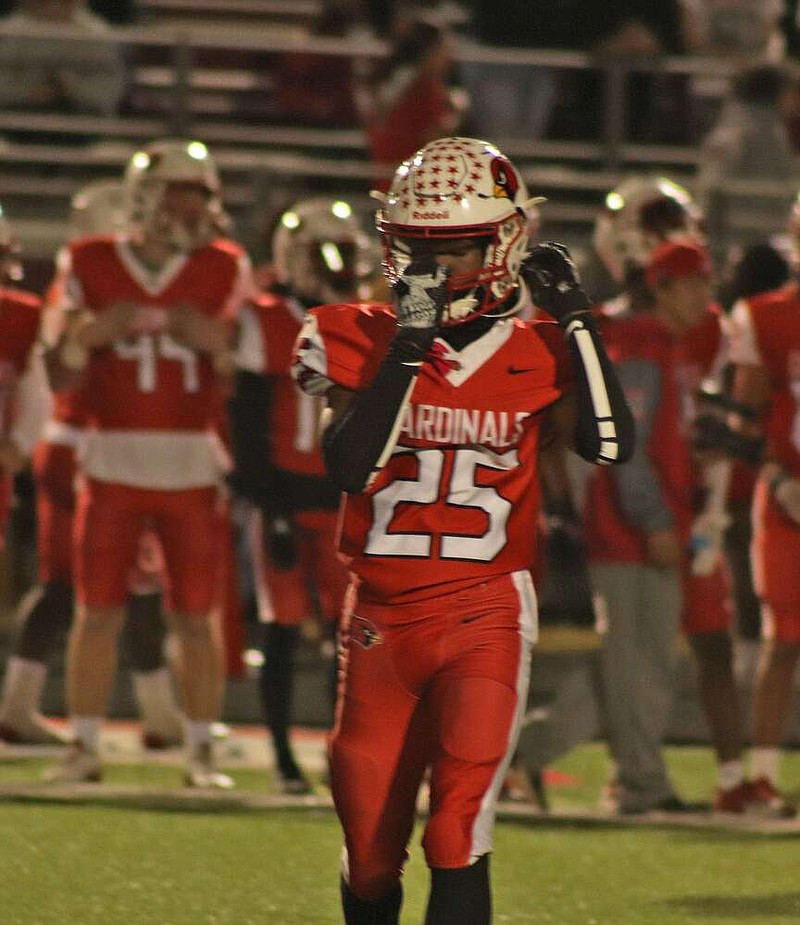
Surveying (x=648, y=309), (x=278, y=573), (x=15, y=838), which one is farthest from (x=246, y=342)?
(x=15, y=838)

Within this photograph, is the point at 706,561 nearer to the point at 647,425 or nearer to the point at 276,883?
the point at 647,425

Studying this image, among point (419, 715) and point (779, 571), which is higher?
point (419, 715)

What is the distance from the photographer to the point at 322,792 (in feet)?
22.9

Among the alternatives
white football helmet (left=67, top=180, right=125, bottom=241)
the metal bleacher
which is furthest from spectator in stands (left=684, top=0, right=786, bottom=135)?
white football helmet (left=67, top=180, right=125, bottom=241)

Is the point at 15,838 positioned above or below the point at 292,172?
below

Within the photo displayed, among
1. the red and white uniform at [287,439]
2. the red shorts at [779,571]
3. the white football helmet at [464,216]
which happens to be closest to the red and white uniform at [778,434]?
the red shorts at [779,571]

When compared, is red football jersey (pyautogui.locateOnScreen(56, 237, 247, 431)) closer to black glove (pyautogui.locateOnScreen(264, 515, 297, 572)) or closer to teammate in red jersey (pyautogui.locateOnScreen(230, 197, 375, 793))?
teammate in red jersey (pyautogui.locateOnScreen(230, 197, 375, 793))

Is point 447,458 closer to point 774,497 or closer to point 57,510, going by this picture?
point 774,497

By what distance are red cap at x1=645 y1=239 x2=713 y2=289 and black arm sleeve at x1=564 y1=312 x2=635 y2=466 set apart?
2.65m

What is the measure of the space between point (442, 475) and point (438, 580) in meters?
0.20

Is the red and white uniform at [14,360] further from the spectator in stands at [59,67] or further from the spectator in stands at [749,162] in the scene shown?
the spectator in stands at [749,162]

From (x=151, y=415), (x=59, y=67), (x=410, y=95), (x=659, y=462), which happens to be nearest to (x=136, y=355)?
(x=151, y=415)

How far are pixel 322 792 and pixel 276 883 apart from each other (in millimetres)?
1412

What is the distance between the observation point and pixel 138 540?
691 cm
